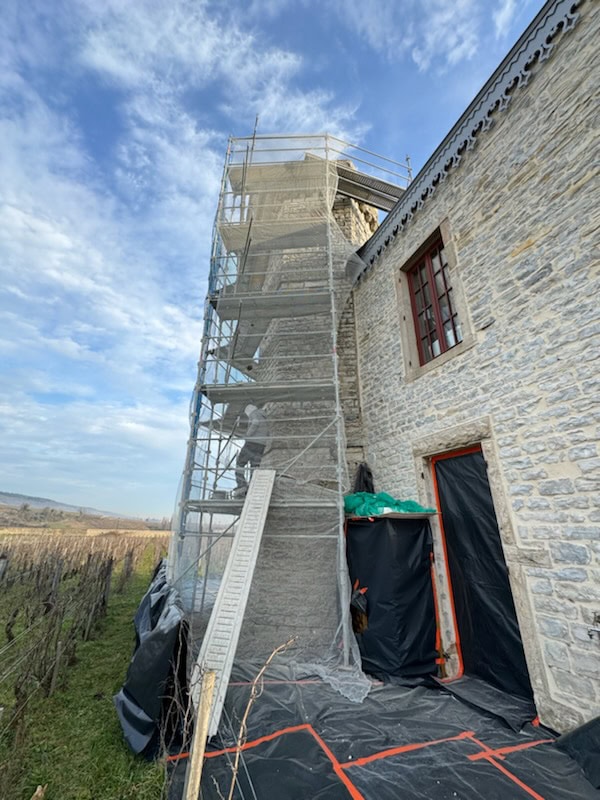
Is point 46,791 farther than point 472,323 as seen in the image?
No

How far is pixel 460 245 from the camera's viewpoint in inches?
183

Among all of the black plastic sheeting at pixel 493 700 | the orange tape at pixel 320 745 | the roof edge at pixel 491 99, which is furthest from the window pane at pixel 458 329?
the orange tape at pixel 320 745

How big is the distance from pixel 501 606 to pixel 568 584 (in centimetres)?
92

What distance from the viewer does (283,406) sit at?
6.59 m

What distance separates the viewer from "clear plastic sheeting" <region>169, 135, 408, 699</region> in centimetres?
497

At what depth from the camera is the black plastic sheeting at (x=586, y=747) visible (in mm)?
2485

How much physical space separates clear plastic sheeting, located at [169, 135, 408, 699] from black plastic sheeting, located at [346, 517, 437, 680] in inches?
10.5

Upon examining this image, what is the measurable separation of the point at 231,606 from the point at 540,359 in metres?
4.00

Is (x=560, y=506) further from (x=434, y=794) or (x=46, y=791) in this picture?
(x=46, y=791)

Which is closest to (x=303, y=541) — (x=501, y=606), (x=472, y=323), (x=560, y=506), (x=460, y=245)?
→ (x=501, y=606)

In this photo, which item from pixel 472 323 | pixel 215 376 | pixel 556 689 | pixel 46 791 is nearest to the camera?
pixel 46 791

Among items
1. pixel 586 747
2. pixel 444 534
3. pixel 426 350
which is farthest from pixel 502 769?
pixel 426 350

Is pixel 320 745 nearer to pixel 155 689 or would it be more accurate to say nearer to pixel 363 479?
pixel 155 689

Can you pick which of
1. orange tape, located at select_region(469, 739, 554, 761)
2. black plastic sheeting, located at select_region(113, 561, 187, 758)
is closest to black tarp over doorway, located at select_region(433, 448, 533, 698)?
orange tape, located at select_region(469, 739, 554, 761)
